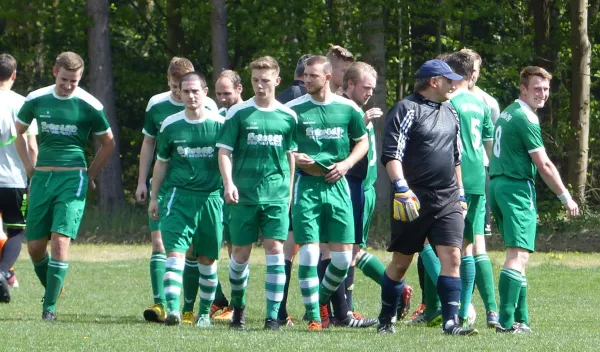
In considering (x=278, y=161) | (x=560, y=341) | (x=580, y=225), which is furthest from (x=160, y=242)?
(x=580, y=225)

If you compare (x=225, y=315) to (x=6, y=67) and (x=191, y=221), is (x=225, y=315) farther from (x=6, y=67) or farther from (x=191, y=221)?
(x=6, y=67)

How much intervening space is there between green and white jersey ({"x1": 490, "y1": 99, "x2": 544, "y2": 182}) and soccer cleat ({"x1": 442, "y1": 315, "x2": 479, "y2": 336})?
1347mm

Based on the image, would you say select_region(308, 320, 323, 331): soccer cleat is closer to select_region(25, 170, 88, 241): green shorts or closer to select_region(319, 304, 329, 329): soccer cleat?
select_region(319, 304, 329, 329): soccer cleat

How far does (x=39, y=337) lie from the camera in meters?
8.84

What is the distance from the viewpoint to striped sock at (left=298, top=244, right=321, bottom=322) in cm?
970

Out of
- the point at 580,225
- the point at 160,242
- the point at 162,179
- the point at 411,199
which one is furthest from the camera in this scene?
the point at 580,225

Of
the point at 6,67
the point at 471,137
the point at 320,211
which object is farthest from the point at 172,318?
the point at 6,67

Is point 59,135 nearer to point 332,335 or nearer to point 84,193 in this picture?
point 84,193

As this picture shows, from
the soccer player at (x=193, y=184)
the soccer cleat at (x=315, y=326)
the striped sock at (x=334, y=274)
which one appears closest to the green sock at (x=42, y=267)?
the soccer player at (x=193, y=184)

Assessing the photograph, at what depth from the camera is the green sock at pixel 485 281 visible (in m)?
10.3

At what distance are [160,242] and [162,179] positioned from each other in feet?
2.90

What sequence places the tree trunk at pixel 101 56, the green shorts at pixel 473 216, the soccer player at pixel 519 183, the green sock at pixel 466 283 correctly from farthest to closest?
the tree trunk at pixel 101 56, the green shorts at pixel 473 216, the green sock at pixel 466 283, the soccer player at pixel 519 183

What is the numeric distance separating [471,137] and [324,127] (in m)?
1.25

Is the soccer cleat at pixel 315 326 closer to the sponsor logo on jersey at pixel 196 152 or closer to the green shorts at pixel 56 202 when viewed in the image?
the sponsor logo on jersey at pixel 196 152
